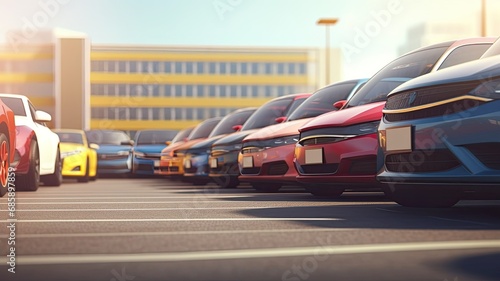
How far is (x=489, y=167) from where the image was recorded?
5496 millimetres

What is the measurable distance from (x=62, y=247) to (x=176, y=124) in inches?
3286

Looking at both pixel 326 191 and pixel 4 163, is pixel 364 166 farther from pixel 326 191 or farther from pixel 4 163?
pixel 4 163

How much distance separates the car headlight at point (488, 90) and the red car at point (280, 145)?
3761 millimetres

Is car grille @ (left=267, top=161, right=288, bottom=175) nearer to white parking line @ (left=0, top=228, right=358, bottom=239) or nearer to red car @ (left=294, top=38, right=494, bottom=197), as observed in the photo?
red car @ (left=294, top=38, right=494, bottom=197)

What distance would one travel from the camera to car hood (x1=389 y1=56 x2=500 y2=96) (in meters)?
5.66

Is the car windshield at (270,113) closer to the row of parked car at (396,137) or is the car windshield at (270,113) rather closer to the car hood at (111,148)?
the row of parked car at (396,137)

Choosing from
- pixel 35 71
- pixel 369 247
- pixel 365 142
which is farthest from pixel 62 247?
pixel 35 71

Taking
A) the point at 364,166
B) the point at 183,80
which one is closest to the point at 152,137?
the point at 364,166

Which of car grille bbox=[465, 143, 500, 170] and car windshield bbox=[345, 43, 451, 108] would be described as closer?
car grille bbox=[465, 143, 500, 170]

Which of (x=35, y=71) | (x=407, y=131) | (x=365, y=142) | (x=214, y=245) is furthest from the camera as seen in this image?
(x=35, y=71)

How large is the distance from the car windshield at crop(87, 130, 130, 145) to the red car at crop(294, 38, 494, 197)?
1558cm

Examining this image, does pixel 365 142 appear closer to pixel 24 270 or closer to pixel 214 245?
pixel 214 245

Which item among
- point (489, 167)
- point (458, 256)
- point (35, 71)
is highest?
point (35, 71)

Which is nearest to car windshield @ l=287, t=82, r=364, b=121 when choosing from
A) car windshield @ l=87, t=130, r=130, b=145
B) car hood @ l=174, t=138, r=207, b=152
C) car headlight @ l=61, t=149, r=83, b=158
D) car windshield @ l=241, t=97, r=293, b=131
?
car windshield @ l=241, t=97, r=293, b=131
